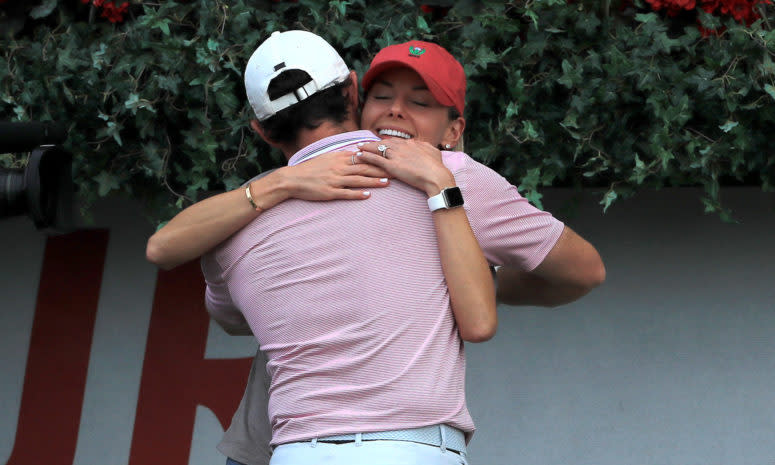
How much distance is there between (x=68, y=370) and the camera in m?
3.89

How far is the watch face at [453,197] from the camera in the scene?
168 cm

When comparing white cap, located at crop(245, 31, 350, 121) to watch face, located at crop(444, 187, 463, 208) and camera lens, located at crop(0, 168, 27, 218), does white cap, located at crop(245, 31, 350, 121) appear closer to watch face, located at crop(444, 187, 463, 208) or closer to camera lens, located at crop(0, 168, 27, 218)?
watch face, located at crop(444, 187, 463, 208)

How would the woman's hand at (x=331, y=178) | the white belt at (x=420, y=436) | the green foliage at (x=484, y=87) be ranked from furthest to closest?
the green foliage at (x=484, y=87)
the woman's hand at (x=331, y=178)
the white belt at (x=420, y=436)

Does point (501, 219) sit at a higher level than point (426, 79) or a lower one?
lower

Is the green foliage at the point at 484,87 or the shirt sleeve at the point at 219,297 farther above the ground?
the green foliage at the point at 484,87

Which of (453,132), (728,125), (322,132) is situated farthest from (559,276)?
(728,125)

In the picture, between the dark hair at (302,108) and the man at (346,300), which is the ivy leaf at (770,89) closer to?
the man at (346,300)

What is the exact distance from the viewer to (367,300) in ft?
5.46

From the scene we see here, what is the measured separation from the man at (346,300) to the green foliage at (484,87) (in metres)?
1.32

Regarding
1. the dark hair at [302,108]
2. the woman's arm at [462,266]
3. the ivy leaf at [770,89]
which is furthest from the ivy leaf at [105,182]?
the ivy leaf at [770,89]

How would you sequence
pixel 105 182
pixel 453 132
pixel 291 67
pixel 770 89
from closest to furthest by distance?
1. pixel 291 67
2. pixel 453 132
3. pixel 770 89
4. pixel 105 182

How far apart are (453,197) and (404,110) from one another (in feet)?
1.94

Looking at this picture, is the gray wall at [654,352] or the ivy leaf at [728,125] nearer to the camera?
the ivy leaf at [728,125]

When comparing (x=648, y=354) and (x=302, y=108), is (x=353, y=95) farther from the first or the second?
(x=648, y=354)
